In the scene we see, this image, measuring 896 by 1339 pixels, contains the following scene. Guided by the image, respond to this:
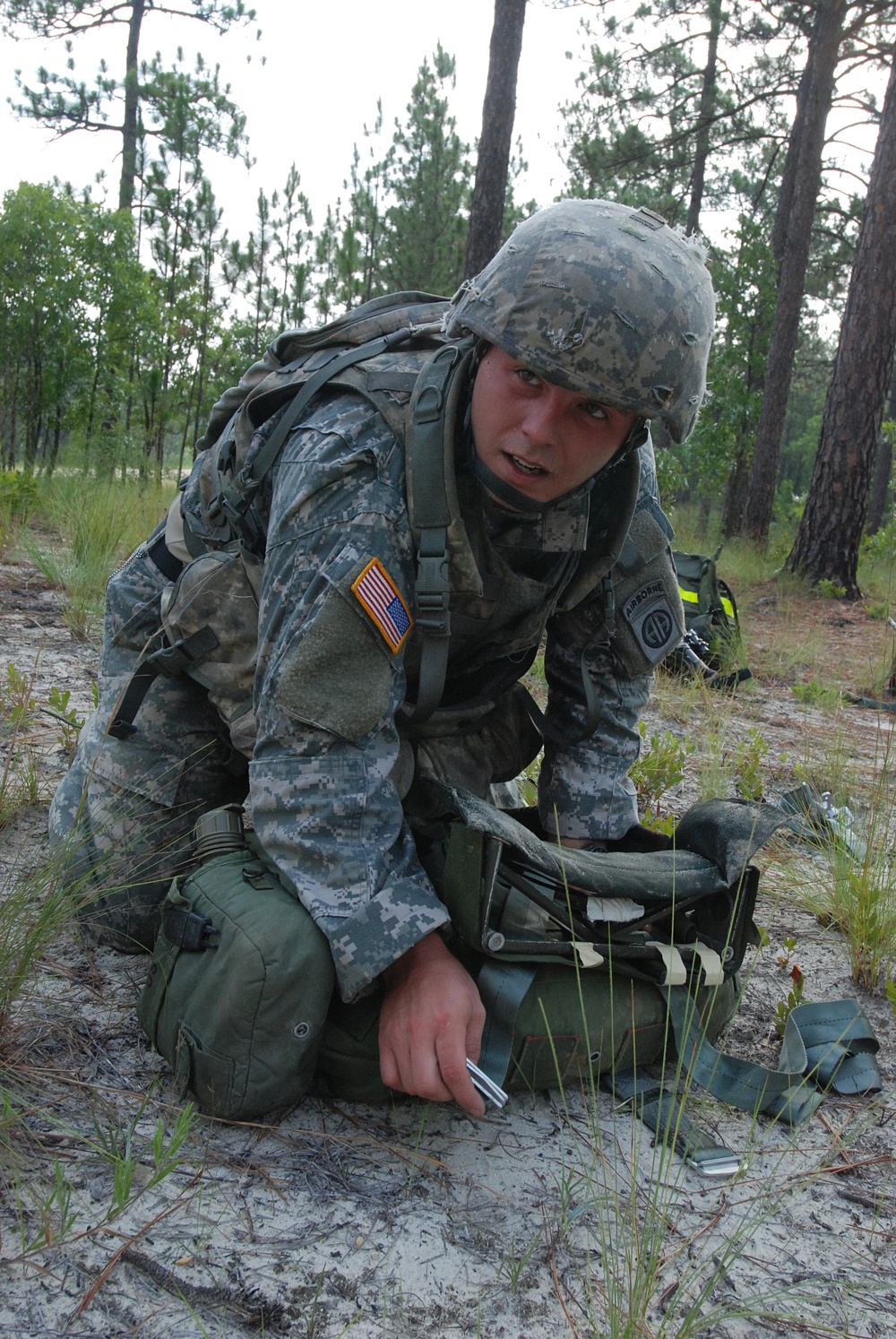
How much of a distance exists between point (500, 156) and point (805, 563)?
3892 mm

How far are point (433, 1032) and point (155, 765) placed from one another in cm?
98

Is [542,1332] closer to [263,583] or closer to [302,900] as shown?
[302,900]

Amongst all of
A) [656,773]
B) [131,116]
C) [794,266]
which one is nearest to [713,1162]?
[656,773]

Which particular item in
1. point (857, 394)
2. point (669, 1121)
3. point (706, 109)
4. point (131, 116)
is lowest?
point (669, 1121)

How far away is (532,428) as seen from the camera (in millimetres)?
1699

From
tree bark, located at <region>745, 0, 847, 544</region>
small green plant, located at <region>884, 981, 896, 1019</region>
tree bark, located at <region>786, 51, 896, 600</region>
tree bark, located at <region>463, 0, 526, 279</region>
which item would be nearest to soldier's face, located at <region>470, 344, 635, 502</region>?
small green plant, located at <region>884, 981, 896, 1019</region>

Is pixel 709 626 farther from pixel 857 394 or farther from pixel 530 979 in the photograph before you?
pixel 857 394

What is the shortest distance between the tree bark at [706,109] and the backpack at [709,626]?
357 inches

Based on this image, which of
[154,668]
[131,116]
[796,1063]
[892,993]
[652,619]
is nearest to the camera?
[796,1063]

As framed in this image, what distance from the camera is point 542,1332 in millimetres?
1252

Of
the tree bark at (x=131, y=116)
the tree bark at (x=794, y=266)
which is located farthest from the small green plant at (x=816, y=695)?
the tree bark at (x=131, y=116)

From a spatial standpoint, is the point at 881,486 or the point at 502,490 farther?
the point at 881,486

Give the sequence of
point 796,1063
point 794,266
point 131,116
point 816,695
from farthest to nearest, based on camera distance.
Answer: point 131,116
point 794,266
point 816,695
point 796,1063

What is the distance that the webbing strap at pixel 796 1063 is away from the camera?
68.6 inches
